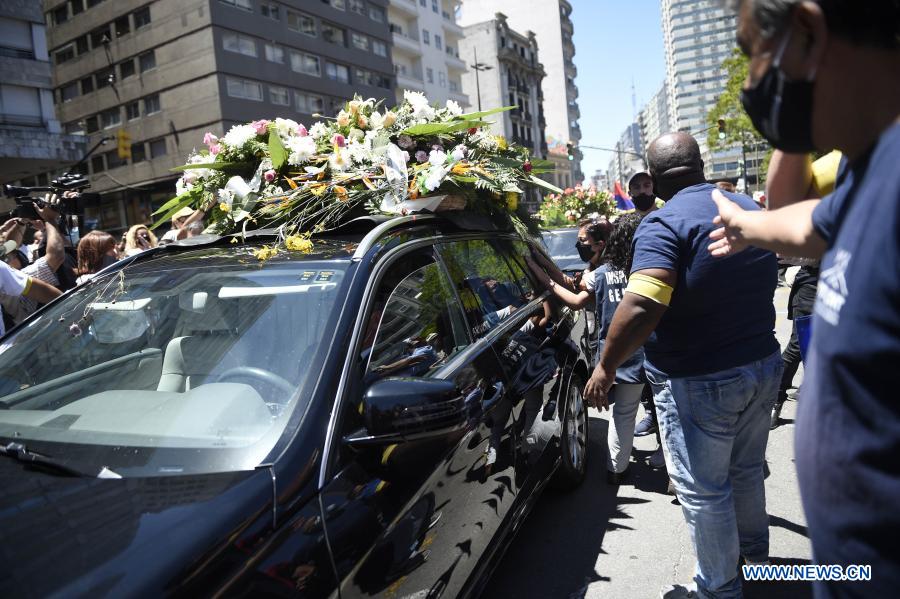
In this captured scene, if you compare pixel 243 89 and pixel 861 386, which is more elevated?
pixel 243 89

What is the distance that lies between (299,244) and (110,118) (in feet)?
155

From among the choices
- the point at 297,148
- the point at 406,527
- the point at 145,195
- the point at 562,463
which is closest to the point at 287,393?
the point at 406,527

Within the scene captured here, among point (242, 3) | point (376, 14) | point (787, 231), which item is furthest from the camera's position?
point (376, 14)

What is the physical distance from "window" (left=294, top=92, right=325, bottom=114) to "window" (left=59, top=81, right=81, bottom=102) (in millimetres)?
16385

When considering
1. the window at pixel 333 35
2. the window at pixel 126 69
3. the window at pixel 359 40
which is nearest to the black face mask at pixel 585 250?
the window at pixel 333 35

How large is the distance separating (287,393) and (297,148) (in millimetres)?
1928

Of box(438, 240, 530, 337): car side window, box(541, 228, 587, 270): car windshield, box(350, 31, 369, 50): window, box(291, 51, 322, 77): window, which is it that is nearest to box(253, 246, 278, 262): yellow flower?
box(438, 240, 530, 337): car side window

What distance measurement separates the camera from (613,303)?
4.36 metres

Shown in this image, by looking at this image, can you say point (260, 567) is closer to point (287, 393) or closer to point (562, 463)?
point (287, 393)

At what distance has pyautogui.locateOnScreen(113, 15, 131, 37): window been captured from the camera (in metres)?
40.5

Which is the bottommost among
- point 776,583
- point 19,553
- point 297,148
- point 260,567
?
point 776,583

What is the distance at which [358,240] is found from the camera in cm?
262

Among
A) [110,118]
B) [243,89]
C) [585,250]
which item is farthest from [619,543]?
[110,118]

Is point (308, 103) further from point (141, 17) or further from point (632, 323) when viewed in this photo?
point (632, 323)
